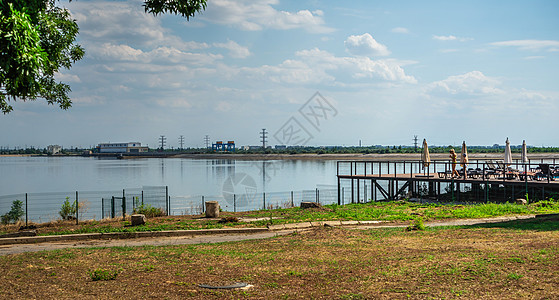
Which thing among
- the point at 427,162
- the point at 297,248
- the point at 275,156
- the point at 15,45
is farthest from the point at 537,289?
the point at 275,156

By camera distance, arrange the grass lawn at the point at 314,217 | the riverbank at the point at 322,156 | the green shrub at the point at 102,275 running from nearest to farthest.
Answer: the green shrub at the point at 102,275
the grass lawn at the point at 314,217
the riverbank at the point at 322,156

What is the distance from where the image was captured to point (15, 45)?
690 centimetres

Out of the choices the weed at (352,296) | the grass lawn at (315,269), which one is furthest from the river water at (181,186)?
the weed at (352,296)

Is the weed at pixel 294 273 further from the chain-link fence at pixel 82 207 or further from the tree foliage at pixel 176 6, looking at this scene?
the chain-link fence at pixel 82 207

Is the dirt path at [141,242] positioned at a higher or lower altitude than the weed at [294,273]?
lower

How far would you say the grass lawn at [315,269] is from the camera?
7.70 m

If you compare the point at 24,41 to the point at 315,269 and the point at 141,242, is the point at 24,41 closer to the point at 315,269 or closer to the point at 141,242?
the point at 315,269

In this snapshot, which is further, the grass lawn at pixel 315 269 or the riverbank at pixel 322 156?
the riverbank at pixel 322 156

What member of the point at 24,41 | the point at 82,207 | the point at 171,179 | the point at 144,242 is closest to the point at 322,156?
the point at 171,179

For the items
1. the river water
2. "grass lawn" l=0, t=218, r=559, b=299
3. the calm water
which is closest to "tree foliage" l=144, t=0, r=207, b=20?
"grass lawn" l=0, t=218, r=559, b=299

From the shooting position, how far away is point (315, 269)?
9391mm

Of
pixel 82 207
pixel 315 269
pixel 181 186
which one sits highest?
pixel 315 269

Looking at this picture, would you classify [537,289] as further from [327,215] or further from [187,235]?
[327,215]

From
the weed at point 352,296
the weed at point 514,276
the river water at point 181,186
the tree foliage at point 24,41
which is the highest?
the tree foliage at point 24,41
